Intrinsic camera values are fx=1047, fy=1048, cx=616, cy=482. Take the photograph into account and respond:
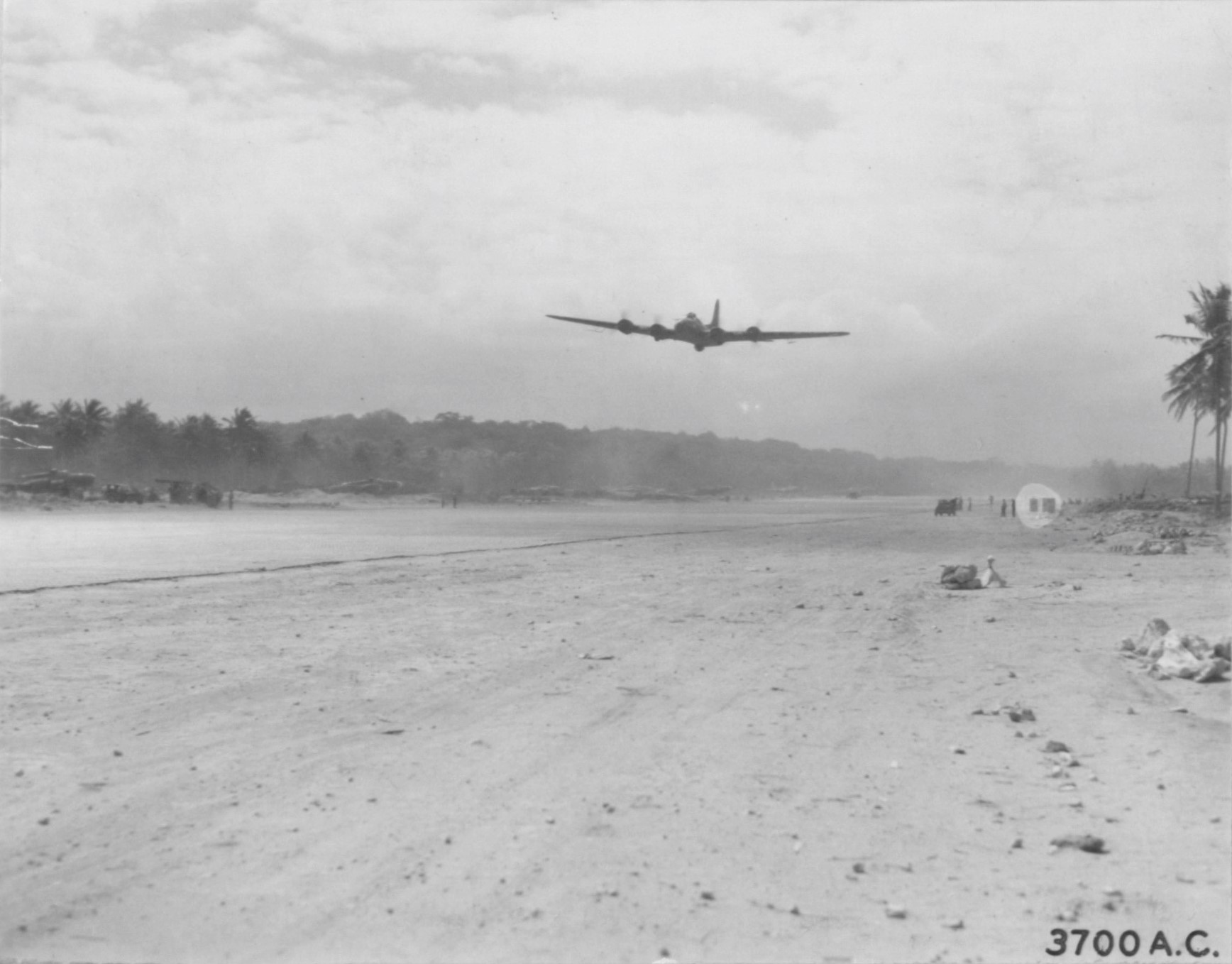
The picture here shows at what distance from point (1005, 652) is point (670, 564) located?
11751mm

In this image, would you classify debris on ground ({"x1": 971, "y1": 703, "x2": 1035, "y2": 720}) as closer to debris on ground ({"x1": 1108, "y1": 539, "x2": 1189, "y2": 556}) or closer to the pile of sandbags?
the pile of sandbags

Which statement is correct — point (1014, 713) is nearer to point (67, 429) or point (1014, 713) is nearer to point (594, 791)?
point (594, 791)

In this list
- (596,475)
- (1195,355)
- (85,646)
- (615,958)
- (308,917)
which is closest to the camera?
(615,958)

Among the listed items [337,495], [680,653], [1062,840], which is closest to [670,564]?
[680,653]

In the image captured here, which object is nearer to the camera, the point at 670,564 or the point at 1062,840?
the point at 1062,840

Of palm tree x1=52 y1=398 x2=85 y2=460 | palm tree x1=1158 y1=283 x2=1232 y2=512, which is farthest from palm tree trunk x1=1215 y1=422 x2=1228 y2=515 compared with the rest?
palm tree x1=52 y1=398 x2=85 y2=460

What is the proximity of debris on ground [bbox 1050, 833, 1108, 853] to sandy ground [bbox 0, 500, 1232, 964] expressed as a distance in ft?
0.31

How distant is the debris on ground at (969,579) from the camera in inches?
664

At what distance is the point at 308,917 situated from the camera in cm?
416

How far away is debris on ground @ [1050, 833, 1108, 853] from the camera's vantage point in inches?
191

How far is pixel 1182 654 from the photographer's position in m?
8.93

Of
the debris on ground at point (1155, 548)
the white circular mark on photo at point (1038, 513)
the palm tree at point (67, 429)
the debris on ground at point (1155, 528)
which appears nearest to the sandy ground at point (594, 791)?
the debris on ground at point (1155, 548)

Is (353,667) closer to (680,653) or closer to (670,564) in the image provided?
(680,653)

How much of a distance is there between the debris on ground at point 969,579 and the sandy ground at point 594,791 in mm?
4368
